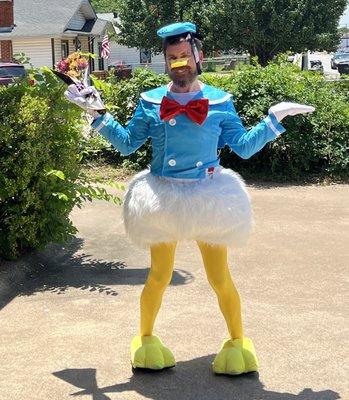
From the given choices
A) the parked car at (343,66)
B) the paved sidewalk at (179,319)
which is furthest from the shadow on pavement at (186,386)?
the parked car at (343,66)

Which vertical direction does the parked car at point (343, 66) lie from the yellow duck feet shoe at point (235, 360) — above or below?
above

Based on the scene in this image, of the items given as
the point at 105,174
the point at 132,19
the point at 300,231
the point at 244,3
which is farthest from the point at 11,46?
the point at 300,231

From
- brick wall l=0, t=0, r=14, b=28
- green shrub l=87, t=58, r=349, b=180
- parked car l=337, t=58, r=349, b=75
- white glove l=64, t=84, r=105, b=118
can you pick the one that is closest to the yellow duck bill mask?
white glove l=64, t=84, r=105, b=118

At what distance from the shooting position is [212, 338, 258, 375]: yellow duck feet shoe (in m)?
3.52

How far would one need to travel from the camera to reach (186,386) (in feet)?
11.4

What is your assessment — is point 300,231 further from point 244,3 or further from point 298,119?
point 244,3

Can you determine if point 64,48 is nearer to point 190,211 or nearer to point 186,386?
point 190,211

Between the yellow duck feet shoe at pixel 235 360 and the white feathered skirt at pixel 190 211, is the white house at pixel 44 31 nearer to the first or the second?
the white feathered skirt at pixel 190 211

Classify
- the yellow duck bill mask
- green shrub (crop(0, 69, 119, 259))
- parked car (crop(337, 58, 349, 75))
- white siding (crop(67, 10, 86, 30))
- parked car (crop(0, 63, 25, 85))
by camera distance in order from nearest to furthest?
the yellow duck bill mask
green shrub (crop(0, 69, 119, 259))
parked car (crop(0, 63, 25, 85))
white siding (crop(67, 10, 86, 30))
parked car (crop(337, 58, 349, 75))

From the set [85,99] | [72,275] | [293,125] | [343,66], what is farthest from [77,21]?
[85,99]

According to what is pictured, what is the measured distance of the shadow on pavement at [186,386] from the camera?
3.37 meters

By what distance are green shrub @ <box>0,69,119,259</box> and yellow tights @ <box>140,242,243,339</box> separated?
1654mm

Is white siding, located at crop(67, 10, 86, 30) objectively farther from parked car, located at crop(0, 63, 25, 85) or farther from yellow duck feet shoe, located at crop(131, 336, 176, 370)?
yellow duck feet shoe, located at crop(131, 336, 176, 370)

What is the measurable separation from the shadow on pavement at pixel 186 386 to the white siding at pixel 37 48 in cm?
3201
